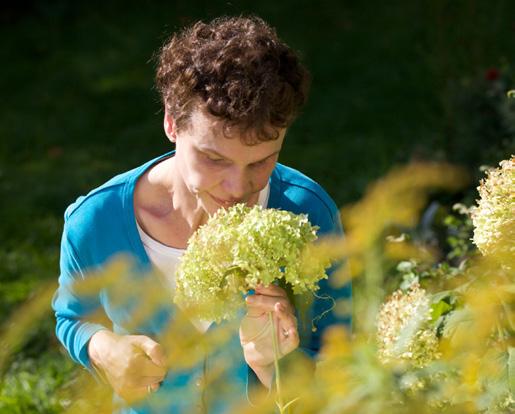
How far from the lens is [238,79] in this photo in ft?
6.61

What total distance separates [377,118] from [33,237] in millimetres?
2695

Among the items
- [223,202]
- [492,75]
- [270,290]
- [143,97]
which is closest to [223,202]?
[223,202]

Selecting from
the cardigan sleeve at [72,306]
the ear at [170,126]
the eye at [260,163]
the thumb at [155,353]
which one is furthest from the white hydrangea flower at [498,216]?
the cardigan sleeve at [72,306]

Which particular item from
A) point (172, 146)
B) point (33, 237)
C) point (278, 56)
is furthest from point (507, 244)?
point (172, 146)

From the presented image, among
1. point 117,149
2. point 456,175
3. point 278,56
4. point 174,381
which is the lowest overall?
point 117,149

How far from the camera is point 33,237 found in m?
5.67

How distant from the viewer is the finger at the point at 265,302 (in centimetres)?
171

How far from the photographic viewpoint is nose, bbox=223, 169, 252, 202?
1977mm

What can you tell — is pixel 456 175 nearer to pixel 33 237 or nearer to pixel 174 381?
pixel 33 237

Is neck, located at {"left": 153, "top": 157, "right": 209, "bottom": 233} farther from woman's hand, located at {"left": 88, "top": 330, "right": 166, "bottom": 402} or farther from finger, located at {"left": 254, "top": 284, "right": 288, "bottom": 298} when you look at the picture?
finger, located at {"left": 254, "top": 284, "right": 288, "bottom": 298}

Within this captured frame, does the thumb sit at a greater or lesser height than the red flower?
greater

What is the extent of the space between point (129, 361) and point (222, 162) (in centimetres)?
45

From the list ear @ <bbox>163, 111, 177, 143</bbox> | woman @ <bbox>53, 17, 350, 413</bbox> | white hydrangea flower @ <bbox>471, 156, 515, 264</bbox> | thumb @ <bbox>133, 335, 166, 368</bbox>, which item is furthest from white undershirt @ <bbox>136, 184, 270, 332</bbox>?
white hydrangea flower @ <bbox>471, 156, 515, 264</bbox>

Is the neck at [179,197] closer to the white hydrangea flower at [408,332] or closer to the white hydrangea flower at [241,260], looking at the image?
the white hydrangea flower at [408,332]
